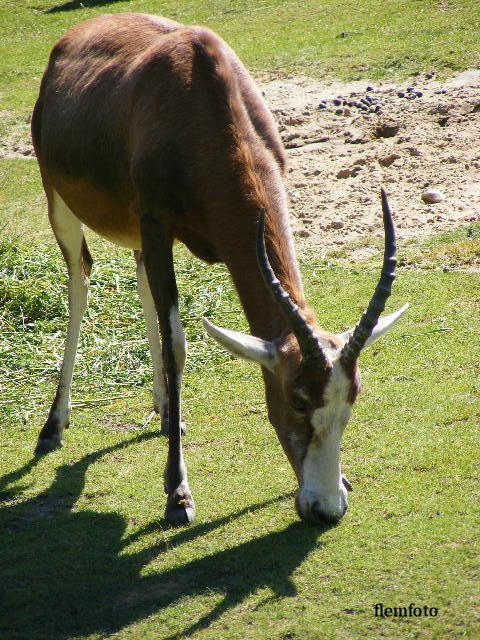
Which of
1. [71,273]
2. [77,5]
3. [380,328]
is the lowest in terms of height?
[77,5]

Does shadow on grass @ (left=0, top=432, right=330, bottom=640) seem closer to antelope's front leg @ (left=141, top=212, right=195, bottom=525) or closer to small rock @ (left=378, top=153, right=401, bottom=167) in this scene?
antelope's front leg @ (left=141, top=212, right=195, bottom=525)

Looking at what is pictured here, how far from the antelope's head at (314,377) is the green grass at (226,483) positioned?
41 centimetres

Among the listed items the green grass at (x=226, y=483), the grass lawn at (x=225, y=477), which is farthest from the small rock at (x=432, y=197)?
the green grass at (x=226, y=483)

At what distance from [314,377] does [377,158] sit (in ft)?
24.4

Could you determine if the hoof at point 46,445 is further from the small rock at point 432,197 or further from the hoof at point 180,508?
the small rock at point 432,197

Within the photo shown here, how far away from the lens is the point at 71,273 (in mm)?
7719

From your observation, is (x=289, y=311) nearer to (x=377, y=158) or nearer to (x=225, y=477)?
(x=225, y=477)

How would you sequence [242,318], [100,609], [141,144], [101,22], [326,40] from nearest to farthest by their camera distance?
[100,609]
[141,144]
[101,22]
[242,318]
[326,40]

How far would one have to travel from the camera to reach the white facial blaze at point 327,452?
5.18 m

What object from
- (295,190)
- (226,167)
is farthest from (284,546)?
(295,190)

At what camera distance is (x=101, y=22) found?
314 inches

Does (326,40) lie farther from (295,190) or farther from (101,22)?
(101,22)

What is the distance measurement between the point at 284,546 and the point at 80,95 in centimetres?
369

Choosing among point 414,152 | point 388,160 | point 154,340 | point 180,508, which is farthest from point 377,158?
point 180,508
